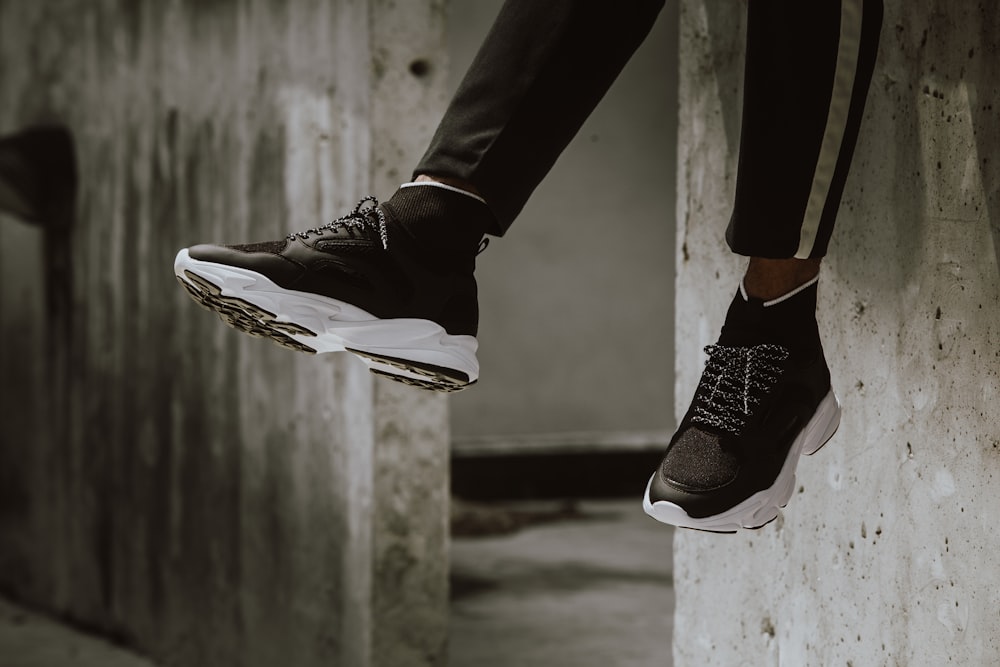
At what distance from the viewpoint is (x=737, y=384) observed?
138 cm

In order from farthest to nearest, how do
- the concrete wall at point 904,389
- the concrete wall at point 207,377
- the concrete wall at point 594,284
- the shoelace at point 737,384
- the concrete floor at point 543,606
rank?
the concrete wall at point 594,284
the concrete floor at point 543,606
the concrete wall at point 207,377
the concrete wall at point 904,389
the shoelace at point 737,384

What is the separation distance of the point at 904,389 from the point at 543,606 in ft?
8.85

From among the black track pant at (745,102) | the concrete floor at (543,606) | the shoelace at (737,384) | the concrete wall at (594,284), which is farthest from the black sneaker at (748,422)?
the concrete wall at (594,284)

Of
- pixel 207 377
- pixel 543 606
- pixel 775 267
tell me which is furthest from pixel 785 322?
pixel 543 606

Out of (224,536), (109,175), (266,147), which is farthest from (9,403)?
(266,147)

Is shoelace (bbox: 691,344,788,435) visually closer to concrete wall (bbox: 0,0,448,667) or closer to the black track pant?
the black track pant

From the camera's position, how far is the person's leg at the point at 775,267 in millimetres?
1263

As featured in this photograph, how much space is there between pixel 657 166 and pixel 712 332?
4426 mm

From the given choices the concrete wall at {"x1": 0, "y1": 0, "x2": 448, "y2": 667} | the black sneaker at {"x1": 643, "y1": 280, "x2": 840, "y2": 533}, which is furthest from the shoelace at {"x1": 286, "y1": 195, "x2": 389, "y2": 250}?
the concrete wall at {"x1": 0, "y1": 0, "x2": 448, "y2": 667}

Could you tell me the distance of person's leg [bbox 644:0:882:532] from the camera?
4.14 ft

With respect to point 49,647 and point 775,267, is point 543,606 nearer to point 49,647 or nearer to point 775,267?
point 49,647

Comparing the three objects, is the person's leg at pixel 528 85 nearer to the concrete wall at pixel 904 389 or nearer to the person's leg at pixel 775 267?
the person's leg at pixel 775 267

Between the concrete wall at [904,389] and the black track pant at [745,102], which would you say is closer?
the black track pant at [745,102]

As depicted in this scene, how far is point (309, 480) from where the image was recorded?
3029 mm
